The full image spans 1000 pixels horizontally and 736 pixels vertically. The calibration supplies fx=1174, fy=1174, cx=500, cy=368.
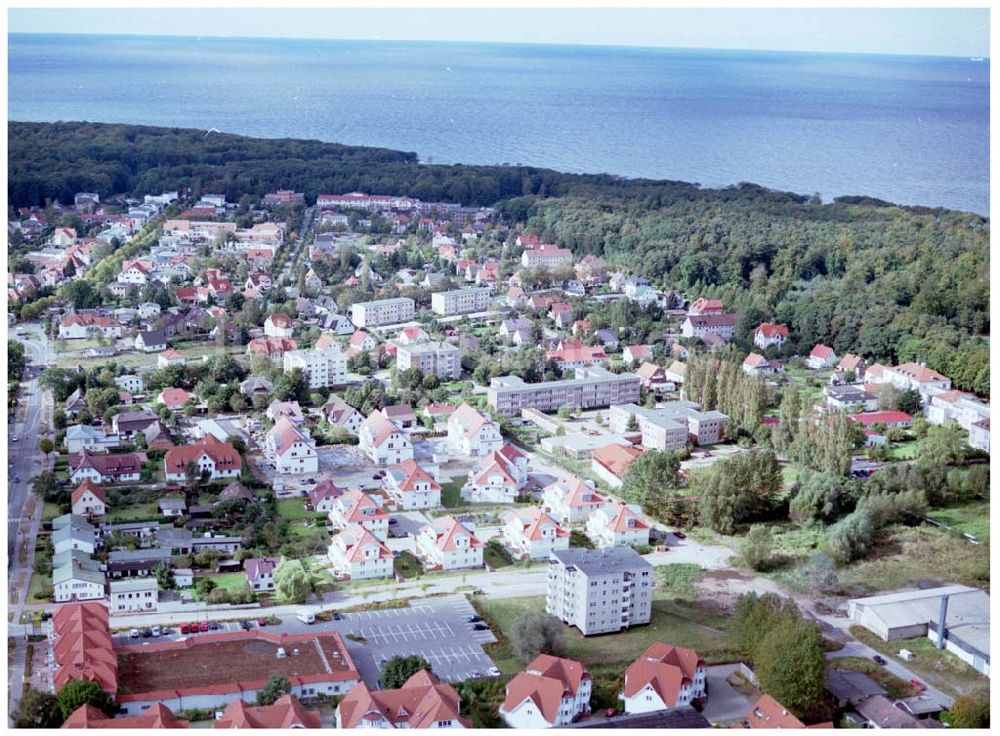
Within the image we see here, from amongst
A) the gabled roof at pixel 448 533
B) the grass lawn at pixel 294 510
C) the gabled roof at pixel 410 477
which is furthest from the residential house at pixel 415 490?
the gabled roof at pixel 448 533

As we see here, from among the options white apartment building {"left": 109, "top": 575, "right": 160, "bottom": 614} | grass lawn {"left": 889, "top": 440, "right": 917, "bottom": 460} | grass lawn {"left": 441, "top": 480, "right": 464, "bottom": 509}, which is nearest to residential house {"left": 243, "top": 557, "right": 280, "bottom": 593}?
white apartment building {"left": 109, "top": 575, "right": 160, "bottom": 614}

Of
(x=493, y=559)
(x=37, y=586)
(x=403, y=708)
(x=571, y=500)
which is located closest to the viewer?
(x=403, y=708)

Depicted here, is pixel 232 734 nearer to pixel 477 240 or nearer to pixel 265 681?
pixel 265 681

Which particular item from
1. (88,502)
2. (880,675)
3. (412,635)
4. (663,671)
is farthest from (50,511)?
(880,675)

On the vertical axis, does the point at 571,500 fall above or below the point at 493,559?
above

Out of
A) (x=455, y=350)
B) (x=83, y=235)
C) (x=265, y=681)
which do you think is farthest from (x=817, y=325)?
(x=83, y=235)

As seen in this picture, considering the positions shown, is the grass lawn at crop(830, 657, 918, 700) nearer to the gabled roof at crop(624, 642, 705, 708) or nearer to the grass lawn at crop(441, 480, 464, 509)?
the gabled roof at crop(624, 642, 705, 708)

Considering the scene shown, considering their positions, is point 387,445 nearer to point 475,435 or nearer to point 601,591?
point 475,435
